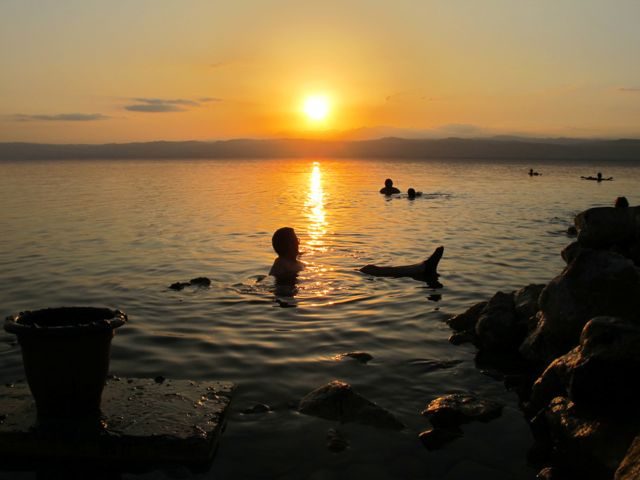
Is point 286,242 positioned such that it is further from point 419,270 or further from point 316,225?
point 316,225

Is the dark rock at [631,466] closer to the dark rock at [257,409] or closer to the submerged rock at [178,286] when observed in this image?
the dark rock at [257,409]

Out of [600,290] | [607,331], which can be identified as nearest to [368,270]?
[600,290]

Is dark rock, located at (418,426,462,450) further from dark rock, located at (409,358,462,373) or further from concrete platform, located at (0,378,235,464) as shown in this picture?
concrete platform, located at (0,378,235,464)

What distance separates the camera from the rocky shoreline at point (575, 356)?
630cm

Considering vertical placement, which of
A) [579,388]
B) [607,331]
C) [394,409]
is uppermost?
[607,331]

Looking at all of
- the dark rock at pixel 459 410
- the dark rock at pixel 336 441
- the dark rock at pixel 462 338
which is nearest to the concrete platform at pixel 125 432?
the dark rock at pixel 336 441

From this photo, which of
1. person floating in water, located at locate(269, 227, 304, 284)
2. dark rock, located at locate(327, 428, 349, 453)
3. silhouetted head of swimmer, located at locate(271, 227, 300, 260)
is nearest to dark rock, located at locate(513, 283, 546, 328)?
dark rock, located at locate(327, 428, 349, 453)

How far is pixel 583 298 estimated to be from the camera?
28.9ft

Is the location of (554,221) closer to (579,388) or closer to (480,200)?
(480,200)

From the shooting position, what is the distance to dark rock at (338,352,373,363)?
386 inches

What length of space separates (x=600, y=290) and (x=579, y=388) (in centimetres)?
241

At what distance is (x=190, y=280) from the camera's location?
623 inches

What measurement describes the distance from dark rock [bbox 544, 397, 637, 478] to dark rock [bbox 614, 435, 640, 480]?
0.72 metres

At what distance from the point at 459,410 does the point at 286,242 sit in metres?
9.07
